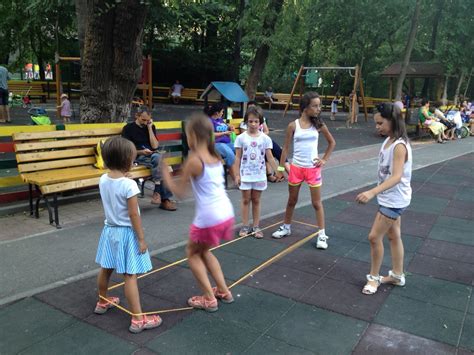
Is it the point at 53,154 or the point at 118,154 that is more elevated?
the point at 118,154

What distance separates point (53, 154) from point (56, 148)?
149 mm

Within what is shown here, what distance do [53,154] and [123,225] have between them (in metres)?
3.29

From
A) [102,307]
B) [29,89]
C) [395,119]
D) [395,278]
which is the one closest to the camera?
[102,307]

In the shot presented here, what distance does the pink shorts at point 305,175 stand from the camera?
515 centimetres

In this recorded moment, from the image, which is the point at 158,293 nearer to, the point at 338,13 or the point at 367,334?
the point at 367,334

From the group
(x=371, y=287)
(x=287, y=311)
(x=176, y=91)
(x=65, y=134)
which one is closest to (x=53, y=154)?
(x=65, y=134)

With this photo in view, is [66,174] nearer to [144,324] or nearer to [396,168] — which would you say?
[144,324]

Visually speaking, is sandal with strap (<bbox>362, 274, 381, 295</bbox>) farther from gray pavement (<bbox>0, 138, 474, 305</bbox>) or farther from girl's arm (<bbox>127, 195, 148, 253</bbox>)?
girl's arm (<bbox>127, 195, 148, 253</bbox>)

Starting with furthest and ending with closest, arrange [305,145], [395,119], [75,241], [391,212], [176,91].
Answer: [176,91]
[75,241]
[305,145]
[391,212]
[395,119]

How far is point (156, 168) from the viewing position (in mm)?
6742

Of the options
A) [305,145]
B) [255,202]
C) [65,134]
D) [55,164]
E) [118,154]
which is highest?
[118,154]

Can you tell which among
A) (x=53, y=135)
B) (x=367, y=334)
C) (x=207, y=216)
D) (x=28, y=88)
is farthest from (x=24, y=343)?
(x=28, y=88)

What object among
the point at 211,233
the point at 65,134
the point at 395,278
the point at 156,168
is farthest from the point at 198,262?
the point at 65,134

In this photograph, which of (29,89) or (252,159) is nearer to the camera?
(252,159)
